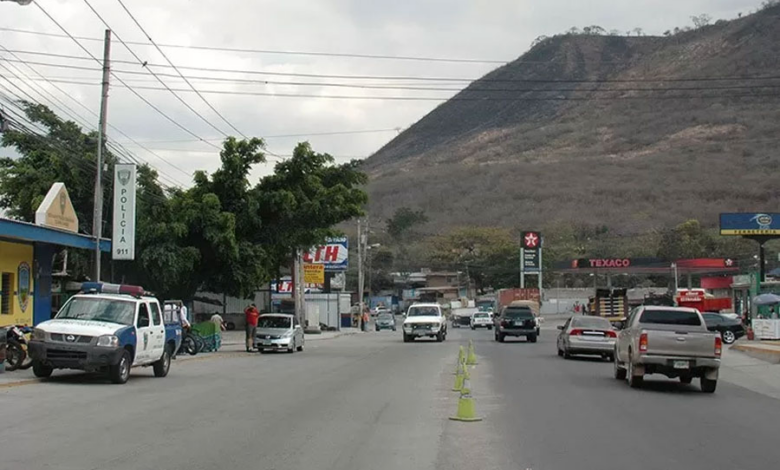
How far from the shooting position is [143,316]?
21406 millimetres

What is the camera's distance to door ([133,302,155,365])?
68.3ft

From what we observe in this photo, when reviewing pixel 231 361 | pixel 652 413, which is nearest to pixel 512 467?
pixel 652 413

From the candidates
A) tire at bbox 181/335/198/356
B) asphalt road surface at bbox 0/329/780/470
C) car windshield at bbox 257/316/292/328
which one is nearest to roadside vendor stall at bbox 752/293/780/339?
car windshield at bbox 257/316/292/328

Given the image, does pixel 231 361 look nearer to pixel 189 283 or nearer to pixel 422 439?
pixel 189 283

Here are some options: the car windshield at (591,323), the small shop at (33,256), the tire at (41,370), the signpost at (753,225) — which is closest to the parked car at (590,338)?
the car windshield at (591,323)

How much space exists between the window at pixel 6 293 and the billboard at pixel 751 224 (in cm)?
4070

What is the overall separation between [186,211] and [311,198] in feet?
17.1

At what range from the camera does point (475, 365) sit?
28.0 m

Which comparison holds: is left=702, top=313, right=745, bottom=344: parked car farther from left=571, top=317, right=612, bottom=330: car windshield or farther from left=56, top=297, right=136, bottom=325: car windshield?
left=56, top=297, right=136, bottom=325: car windshield

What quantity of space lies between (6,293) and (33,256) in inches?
81.3

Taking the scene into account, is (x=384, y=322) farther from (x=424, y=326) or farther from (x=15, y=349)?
(x=15, y=349)

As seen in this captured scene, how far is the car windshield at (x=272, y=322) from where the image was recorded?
1446 inches

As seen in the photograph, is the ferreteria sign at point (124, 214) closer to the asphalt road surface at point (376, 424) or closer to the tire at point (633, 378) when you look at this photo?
the asphalt road surface at point (376, 424)

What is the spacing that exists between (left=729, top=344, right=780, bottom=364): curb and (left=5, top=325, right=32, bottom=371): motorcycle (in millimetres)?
22858
